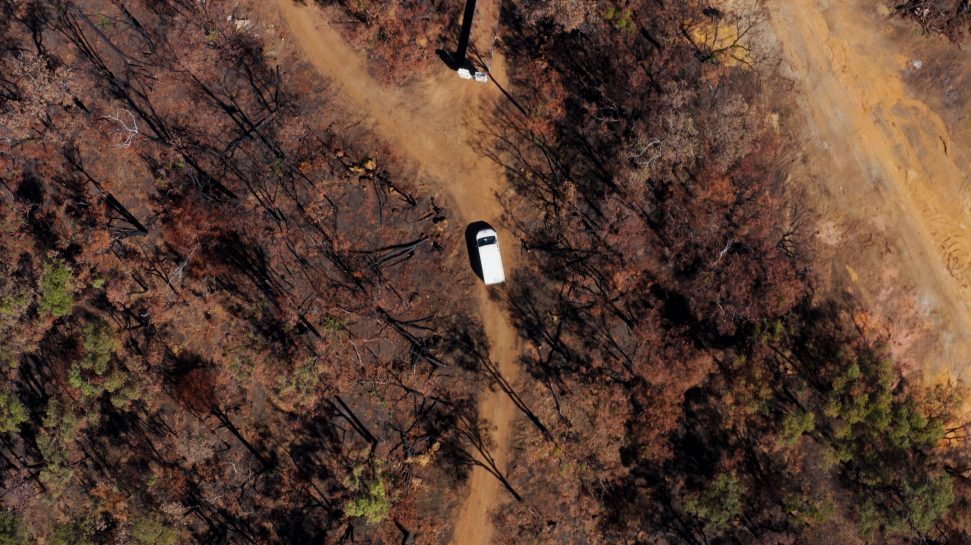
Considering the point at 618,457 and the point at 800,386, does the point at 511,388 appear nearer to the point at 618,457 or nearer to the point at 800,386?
the point at 618,457

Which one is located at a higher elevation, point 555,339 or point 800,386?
point 555,339

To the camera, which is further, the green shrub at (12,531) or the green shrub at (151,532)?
the green shrub at (12,531)

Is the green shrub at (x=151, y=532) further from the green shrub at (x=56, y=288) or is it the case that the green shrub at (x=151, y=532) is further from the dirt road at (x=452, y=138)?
the dirt road at (x=452, y=138)

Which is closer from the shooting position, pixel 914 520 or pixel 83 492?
pixel 914 520

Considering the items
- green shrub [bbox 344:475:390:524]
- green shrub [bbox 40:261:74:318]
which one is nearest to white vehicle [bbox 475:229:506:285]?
green shrub [bbox 344:475:390:524]

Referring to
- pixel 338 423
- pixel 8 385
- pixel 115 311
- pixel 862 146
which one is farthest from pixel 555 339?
pixel 8 385

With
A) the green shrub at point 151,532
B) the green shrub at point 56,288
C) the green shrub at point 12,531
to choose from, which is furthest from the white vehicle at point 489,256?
the green shrub at point 12,531
